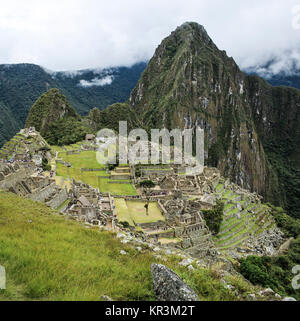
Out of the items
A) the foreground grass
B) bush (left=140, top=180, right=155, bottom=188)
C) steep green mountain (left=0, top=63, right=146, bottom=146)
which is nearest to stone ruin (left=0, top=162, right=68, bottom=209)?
the foreground grass

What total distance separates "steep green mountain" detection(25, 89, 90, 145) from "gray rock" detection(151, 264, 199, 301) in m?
66.0

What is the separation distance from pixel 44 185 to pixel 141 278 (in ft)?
51.2

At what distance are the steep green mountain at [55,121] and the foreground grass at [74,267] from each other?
63.0m

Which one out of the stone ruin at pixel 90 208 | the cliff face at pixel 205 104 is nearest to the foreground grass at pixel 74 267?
the stone ruin at pixel 90 208

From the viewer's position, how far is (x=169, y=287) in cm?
509

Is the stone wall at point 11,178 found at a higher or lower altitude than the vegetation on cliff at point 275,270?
higher

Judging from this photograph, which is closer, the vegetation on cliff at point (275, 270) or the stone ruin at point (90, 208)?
the stone ruin at point (90, 208)

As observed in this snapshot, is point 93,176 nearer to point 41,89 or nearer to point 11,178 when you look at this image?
point 11,178

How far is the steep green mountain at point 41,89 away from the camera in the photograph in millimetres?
95338

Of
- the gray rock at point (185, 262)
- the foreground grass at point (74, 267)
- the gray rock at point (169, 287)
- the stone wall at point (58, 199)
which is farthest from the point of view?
the stone wall at point (58, 199)

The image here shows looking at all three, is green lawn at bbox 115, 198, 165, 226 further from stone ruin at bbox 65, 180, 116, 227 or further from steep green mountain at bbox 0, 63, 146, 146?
steep green mountain at bbox 0, 63, 146, 146

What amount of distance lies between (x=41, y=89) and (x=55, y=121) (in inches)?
1874

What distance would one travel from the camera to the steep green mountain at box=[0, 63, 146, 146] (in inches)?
3753

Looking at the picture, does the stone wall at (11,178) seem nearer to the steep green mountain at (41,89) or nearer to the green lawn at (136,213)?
the green lawn at (136,213)
